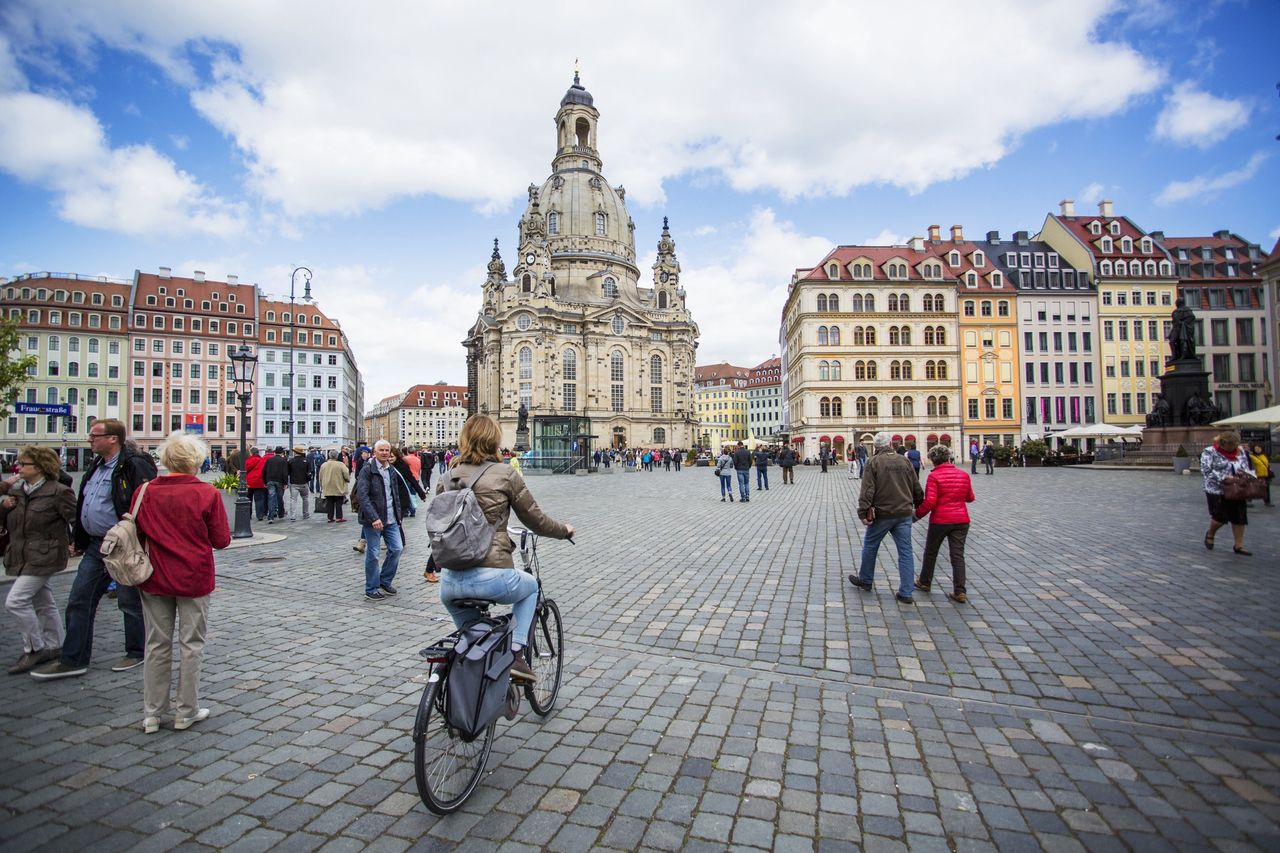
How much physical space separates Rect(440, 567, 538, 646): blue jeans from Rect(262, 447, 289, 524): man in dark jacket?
47.9 feet

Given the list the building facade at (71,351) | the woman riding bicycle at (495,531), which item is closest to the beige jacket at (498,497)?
the woman riding bicycle at (495,531)

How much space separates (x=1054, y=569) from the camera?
880 cm

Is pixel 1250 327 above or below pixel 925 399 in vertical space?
above

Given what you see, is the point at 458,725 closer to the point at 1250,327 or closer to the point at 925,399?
the point at 925,399

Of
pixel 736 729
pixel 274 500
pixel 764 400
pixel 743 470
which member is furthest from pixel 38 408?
pixel 764 400

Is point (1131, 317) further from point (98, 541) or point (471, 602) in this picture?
point (98, 541)

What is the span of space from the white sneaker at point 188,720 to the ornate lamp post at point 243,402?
32.8 ft

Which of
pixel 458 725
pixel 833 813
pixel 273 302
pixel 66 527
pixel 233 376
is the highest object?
pixel 273 302

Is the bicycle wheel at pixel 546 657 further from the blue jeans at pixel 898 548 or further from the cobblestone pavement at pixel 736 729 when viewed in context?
the blue jeans at pixel 898 548

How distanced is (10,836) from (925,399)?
65410 mm

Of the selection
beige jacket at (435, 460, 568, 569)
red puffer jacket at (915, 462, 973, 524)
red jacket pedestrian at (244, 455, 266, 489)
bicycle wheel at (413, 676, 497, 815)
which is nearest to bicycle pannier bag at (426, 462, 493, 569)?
beige jacket at (435, 460, 568, 569)

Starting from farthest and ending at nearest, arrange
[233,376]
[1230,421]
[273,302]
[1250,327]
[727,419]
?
[727,419]
[273,302]
[1250,327]
[1230,421]
[233,376]

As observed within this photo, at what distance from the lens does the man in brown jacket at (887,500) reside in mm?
7578

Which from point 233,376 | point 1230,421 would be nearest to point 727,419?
point 1230,421
